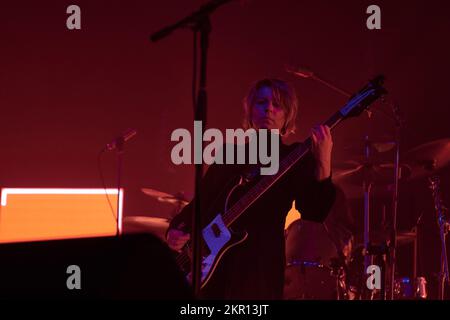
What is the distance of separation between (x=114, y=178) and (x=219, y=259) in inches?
85.2

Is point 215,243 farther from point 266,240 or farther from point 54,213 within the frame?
point 54,213

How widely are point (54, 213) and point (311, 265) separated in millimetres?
1972

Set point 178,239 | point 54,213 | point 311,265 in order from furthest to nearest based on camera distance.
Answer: point 54,213 → point 311,265 → point 178,239

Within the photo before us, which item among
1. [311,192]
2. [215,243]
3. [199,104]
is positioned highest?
[199,104]

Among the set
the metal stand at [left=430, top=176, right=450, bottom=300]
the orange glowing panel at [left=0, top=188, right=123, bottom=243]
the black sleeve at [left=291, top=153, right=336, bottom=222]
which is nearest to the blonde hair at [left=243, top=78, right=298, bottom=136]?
the black sleeve at [left=291, top=153, right=336, bottom=222]

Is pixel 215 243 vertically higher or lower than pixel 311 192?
lower

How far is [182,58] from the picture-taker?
4496 mm

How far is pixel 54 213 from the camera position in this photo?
405 cm

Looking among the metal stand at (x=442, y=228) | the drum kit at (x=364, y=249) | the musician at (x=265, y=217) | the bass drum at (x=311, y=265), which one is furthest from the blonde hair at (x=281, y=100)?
the metal stand at (x=442, y=228)

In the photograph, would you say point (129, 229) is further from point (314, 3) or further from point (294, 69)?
point (314, 3)

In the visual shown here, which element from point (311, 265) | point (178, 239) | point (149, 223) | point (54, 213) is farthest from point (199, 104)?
point (54, 213)

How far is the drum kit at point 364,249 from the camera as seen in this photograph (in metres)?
3.07

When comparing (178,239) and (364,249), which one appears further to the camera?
(364,249)

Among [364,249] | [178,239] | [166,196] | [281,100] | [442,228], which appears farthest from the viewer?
[166,196]
